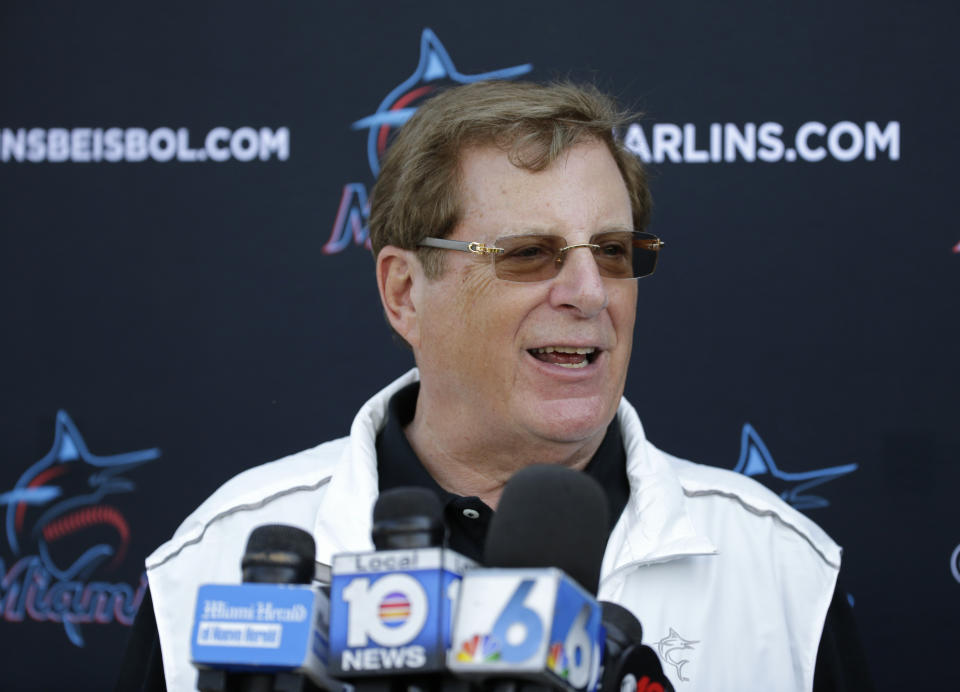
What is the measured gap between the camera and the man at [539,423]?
1.58m

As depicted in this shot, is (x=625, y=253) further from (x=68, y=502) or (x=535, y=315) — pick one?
(x=68, y=502)

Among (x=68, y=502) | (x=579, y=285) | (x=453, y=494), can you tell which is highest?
(x=579, y=285)

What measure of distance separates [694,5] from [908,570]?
1.21 metres

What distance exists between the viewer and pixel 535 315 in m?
1.60

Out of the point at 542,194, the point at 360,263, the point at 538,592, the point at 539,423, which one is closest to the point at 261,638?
the point at 538,592

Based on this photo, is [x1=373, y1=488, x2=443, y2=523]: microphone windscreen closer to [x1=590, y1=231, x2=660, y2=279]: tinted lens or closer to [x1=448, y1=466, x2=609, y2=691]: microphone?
[x1=448, y1=466, x2=609, y2=691]: microphone

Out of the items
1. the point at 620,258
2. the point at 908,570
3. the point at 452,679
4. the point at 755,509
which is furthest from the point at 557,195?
the point at 908,570

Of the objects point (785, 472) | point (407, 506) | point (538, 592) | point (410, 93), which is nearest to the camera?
point (538, 592)

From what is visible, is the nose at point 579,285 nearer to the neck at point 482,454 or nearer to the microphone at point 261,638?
the neck at point 482,454

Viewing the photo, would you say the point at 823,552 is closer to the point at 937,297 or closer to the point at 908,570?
the point at 908,570

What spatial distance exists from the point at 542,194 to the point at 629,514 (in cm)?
49

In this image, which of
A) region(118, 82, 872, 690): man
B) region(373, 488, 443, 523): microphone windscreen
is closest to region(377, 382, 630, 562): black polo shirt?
region(118, 82, 872, 690): man

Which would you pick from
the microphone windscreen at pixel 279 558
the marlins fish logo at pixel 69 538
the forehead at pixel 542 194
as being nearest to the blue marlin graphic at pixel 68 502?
the marlins fish logo at pixel 69 538

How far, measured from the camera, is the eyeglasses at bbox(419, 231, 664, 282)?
62.6 inches
